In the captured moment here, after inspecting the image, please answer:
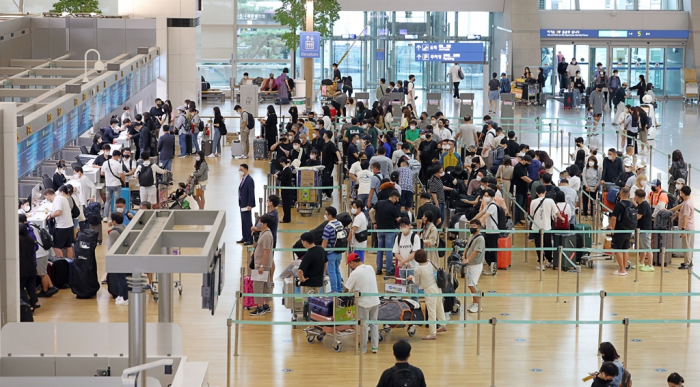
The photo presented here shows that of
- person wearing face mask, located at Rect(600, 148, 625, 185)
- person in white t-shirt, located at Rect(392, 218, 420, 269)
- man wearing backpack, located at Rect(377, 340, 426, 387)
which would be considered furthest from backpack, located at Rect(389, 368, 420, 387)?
person wearing face mask, located at Rect(600, 148, 625, 185)

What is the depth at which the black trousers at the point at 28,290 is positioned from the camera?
11.7 m

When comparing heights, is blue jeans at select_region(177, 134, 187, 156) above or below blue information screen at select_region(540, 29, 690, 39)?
below

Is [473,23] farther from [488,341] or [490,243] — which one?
[488,341]

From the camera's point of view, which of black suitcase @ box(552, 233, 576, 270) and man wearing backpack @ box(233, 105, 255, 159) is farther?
man wearing backpack @ box(233, 105, 255, 159)

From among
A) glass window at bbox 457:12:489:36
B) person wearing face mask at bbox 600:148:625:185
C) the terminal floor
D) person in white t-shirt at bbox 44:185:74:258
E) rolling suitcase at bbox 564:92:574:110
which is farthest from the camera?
glass window at bbox 457:12:489:36

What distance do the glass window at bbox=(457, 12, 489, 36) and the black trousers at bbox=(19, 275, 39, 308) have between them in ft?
105

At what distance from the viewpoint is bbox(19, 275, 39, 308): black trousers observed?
11.7m

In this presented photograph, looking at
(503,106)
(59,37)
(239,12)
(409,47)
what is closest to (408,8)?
(409,47)

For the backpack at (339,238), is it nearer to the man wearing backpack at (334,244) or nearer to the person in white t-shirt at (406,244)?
the man wearing backpack at (334,244)

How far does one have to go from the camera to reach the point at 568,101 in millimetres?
35062

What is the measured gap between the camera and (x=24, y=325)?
8.48m

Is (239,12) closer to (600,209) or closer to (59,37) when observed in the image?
(59,37)

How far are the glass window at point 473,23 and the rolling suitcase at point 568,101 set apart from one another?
8.00 metres

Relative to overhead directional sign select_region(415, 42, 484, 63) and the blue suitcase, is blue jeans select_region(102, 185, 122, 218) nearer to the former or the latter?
the blue suitcase
